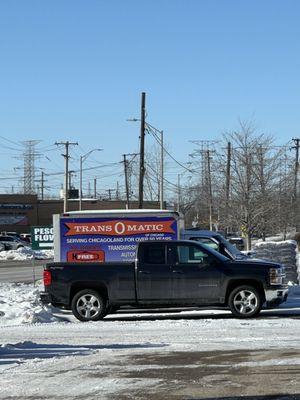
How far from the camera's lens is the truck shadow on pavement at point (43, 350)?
33.4 ft

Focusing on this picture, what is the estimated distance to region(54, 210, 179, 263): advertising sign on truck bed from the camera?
19359 mm

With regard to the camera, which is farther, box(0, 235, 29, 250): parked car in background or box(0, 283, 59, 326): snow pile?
box(0, 235, 29, 250): parked car in background

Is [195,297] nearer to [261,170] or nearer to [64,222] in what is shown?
[64,222]

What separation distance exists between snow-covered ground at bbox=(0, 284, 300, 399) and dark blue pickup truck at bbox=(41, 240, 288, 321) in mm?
389

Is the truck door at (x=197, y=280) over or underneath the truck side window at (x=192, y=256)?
underneath

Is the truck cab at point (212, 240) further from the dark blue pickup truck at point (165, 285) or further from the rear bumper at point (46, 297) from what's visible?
the rear bumper at point (46, 297)

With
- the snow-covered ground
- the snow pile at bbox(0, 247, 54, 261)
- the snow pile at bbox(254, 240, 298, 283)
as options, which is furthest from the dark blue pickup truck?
the snow pile at bbox(0, 247, 54, 261)

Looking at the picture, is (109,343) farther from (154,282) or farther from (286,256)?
(286,256)

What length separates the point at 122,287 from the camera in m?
15.3

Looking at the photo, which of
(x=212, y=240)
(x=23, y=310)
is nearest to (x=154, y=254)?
(x=23, y=310)

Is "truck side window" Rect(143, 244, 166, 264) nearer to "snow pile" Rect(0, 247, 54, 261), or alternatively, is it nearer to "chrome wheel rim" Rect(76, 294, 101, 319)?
"chrome wheel rim" Rect(76, 294, 101, 319)

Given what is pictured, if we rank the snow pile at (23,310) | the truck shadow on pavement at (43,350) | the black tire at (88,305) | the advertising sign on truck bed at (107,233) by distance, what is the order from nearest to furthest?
the truck shadow on pavement at (43,350) → the snow pile at (23,310) → the black tire at (88,305) → the advertising sign on truck bed at (107,233)

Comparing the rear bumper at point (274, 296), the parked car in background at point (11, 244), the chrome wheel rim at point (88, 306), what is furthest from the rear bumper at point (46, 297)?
the parked car in background at point (11, 244)

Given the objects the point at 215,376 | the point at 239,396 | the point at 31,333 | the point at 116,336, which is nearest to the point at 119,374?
the point at 215,376
